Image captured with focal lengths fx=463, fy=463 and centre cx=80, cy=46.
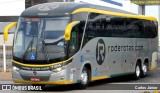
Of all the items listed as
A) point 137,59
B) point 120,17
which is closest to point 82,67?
point 120,17

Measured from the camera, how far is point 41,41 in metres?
→ 15.8

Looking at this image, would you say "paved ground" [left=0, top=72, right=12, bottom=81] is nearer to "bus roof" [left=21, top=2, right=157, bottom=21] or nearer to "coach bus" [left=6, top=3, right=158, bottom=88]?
"coach bus" [left=6, top=3, right=158, bottom=88]

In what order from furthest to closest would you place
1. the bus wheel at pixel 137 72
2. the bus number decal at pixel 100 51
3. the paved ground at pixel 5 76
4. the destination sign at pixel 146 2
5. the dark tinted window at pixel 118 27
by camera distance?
the destination sign at pixel 146 2 < the bus wheel at pixel 137 72 < the paved ground at pixel 5 76 < the bus number decal at pixel 100 51 < the dark tinted window at pixel 118 27

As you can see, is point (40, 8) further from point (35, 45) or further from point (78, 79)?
point (78, 79)

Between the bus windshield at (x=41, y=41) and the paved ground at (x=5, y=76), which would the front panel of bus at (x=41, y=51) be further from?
the paved ground at (x=5, y=76)

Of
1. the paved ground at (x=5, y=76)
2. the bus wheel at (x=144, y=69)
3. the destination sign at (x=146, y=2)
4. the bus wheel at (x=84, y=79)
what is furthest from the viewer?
the destination sign at (x=146, y=2)

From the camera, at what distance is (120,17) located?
66.5ft

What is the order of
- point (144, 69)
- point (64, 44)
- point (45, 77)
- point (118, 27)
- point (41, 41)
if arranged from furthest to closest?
point (144, 69) < point (118, 27) < point (41, 41) < point (64, 44) < point (45, 77)

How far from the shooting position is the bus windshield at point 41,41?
15.7m

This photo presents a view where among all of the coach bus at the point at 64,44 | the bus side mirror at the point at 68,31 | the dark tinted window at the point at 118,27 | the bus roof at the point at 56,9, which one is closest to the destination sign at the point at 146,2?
the dark tinted window at the point at 118,27

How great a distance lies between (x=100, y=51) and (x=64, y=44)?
9.31 ft

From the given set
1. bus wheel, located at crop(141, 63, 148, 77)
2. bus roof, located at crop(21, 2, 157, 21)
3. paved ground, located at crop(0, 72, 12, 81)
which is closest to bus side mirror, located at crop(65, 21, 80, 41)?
bus roof, located at crop(21, 2, 157, 21)

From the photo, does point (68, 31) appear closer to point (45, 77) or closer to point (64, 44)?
point (64, 44)

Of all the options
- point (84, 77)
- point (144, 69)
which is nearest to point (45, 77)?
point (84, 77)
